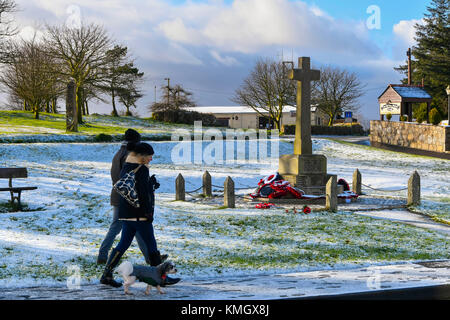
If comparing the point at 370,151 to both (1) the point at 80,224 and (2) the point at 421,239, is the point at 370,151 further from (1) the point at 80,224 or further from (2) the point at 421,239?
(1) the point at 80,224

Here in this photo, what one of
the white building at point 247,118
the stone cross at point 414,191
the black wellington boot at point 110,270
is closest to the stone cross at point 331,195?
the stone cross at point 414,191

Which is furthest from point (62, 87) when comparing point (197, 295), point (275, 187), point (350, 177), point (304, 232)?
point (197, 295)

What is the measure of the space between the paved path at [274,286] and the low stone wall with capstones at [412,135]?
2930 centimetres

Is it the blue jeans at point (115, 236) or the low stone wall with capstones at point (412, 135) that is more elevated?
the low stone wall with capstones at point (412, 135)

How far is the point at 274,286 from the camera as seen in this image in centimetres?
680

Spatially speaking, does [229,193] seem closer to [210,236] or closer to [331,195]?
[331,195]

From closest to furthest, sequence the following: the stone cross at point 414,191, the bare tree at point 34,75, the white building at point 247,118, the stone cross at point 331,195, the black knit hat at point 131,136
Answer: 1. the black knit hat at point 131,136
2. the stone cross at point 331,195
3. the stone cross at point 414,191
4. the bare tree at point 34,75
5. the white building at point 247,118

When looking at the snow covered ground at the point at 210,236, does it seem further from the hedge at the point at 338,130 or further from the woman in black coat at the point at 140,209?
the hedge at the point at 338,130

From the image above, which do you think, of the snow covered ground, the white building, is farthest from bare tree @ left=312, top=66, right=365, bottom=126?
the snow covered ground

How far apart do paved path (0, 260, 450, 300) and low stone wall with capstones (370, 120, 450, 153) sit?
96.1ft

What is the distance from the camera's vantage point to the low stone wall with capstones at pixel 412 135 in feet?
114

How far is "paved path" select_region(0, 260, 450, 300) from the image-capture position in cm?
629

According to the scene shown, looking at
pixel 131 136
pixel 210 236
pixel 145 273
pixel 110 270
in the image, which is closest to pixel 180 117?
pixel 210 236

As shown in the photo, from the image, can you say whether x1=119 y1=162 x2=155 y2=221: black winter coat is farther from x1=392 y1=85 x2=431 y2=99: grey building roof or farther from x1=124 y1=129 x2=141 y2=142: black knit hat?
x1=392 y1=85 x2=431 y2=99: grey building roof
